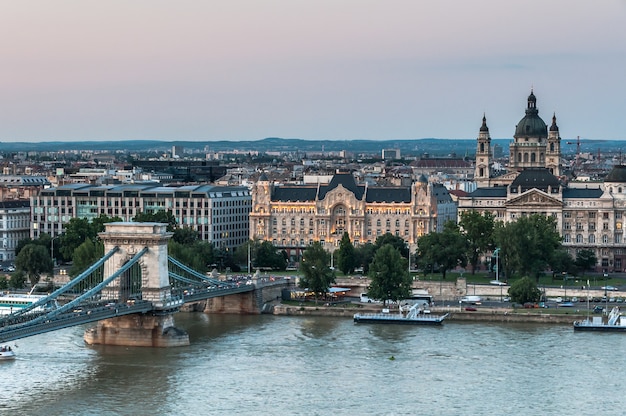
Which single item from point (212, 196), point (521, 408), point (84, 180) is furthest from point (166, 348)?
point (84, 180)

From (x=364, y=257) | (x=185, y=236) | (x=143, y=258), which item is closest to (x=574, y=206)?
(x=364, y=257)

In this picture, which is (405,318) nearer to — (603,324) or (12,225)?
(603,324)

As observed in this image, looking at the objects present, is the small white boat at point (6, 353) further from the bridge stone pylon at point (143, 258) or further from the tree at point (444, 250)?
the tree at point (444, 250)

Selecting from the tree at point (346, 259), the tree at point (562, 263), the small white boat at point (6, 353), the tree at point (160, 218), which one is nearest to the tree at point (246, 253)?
the tree at point (160, 218)

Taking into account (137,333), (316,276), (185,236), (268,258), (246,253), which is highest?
(185,236)

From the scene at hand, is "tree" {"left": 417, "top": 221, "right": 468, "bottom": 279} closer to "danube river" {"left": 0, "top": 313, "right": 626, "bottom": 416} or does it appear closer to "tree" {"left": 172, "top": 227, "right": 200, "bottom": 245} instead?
"tree" {"left": 172, "top": 227, "right": 200, "bottom": 245}
